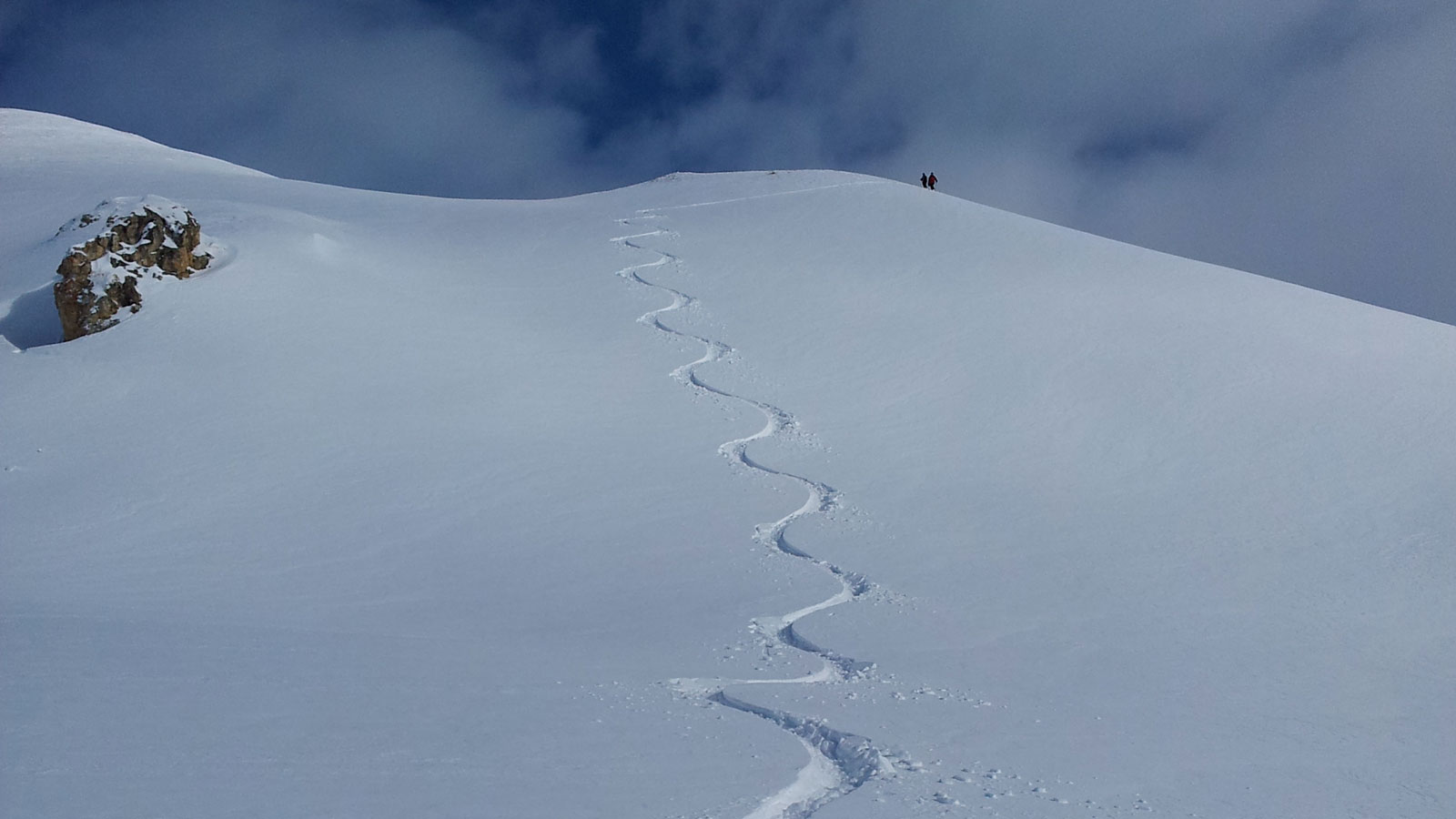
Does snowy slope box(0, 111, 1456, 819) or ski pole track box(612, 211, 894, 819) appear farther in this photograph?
snowy slope box(0, 111, 1456, 819)

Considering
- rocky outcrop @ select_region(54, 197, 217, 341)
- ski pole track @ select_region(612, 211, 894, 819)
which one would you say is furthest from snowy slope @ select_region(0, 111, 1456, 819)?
rocky outcrop @ select_region(54, 197, 217, 341)

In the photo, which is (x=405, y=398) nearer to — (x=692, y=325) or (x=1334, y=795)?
(x=692, y=325)

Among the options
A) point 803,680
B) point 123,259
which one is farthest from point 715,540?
point 123,259

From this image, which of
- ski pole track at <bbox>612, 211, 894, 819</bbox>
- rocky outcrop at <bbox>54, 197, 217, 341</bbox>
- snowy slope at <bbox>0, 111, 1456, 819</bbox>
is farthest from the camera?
rocky outcrop at <bbox>54, 197, 217, 341</bbox>

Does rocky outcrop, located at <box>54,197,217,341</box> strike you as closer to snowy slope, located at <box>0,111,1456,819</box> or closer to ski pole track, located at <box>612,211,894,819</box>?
snowy slope, located at <box>0,111,1456,819</box>

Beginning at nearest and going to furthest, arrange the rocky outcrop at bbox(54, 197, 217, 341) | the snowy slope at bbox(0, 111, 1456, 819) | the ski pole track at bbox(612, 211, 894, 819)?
the ski pole track at bbox(612, 211, 894, 819)
the snowy slope at bbox(0, 111, 1456, 819)
the rocky outcrop at bbox(54, 197, 217, 341)

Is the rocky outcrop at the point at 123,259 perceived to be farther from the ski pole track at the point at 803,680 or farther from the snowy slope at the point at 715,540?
the ski pole track at the point at 803,680

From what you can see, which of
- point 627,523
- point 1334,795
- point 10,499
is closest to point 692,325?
point 627,523
